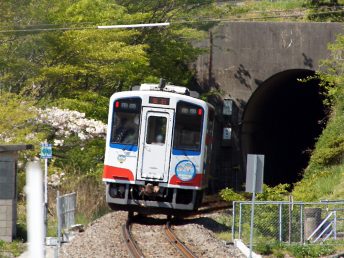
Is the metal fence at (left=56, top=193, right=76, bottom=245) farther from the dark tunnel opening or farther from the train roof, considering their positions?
the dark tunnel opening

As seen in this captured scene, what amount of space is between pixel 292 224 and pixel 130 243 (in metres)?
3.73

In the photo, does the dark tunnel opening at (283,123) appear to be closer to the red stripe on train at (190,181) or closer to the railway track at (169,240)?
the red stripe on train at (190,181)

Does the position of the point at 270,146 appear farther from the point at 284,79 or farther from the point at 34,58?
Answer: the point at 34,58

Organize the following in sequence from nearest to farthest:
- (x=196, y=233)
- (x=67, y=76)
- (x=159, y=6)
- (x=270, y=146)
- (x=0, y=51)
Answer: (x=196, y=233) → (x=0, y=51) → (x=67, y=76) → (x=159, y=6) → (x=270, y=146)

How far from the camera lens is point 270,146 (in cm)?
3838

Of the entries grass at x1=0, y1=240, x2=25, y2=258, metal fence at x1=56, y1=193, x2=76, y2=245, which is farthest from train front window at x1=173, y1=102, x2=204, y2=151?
grass at x1=0, y1=240, x2=25, y2=258

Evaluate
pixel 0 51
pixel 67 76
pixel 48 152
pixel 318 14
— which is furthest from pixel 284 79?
pixel 48 152

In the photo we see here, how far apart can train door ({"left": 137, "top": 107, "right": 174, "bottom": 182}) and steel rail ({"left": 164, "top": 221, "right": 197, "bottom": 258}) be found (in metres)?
1.24

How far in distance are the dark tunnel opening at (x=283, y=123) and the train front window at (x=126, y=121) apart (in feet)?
47.5

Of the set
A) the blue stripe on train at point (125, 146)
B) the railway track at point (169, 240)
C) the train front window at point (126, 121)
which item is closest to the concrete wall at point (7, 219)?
the railway track at point (169, 240)

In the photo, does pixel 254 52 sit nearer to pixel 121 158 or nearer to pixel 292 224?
pixel 121 158

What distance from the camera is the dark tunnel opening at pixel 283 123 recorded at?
34875mm

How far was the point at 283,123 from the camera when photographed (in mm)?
39406

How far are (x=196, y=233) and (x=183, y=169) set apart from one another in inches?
66.5
